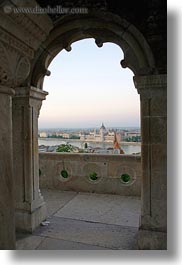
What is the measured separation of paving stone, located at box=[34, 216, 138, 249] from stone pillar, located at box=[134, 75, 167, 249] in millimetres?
308

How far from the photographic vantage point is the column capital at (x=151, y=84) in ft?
6.82

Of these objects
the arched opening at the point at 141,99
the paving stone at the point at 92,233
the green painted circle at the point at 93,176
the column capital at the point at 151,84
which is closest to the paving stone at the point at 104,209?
the paving stone at the point at 92,233

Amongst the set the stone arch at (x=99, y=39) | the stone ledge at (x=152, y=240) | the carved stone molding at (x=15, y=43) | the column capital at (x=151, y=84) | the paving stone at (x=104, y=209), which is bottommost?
the paving stone at (x=104, y=209)

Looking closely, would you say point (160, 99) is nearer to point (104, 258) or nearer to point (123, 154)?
point (104, 258)

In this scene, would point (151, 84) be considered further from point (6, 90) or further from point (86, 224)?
point (86, 224)

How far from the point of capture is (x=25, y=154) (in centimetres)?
263

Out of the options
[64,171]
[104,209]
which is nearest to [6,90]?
[104,209]

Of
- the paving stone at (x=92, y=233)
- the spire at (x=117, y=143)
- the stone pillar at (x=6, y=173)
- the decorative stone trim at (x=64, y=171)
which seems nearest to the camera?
the stone pillar at (x=6, y=173)

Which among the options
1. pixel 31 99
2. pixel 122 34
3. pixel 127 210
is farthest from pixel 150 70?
pixel 127 210

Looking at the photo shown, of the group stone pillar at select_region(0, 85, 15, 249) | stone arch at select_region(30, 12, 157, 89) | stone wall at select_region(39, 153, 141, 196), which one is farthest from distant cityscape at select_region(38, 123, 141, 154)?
stone pillar at select_region(0, 85, 15, 249)

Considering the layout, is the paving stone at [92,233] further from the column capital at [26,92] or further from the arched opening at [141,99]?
the column capital at [26,92]

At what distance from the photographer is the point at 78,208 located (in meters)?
3.52

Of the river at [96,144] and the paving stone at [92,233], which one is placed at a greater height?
the river at [96,144]

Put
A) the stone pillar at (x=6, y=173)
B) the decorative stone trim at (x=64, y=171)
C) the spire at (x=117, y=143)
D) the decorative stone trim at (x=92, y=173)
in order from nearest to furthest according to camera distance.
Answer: the stone pillar at (x=6, y=173)
the decorative stone trim at (x=92, y=173)
the decorative stone trim at (x=64, y=171)
the spire at (x=117, y=143)
